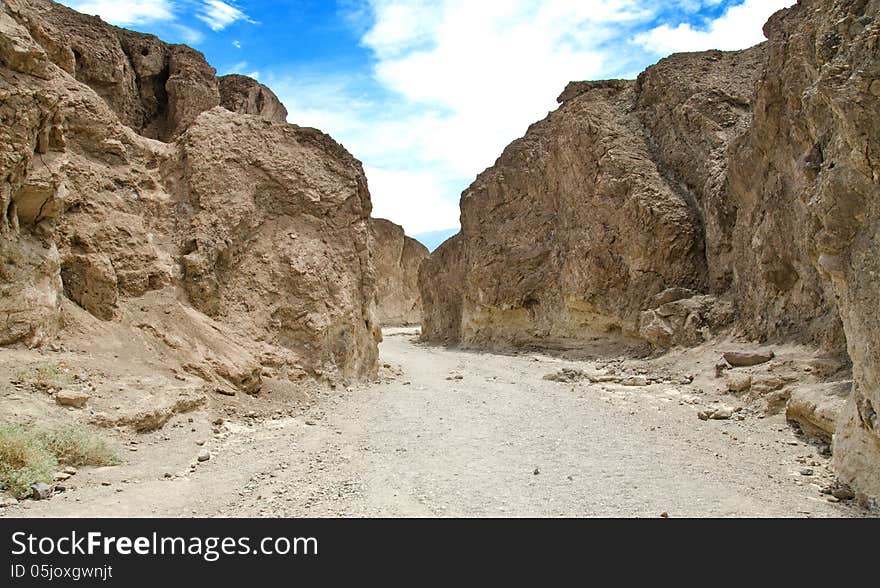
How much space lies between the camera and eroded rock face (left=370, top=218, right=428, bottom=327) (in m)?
44.0

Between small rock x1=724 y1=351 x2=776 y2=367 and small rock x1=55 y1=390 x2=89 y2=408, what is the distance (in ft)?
32.9

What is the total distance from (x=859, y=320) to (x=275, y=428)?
6.67 metres

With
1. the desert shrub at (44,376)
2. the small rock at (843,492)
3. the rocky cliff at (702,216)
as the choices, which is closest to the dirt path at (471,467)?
the small rock at (843,492)

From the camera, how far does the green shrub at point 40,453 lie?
461 centimetres

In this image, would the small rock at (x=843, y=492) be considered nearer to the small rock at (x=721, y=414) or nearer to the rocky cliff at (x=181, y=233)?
the small rock at (x=721, y=414)

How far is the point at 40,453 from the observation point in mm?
4953

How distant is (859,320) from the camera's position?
17.9 feet

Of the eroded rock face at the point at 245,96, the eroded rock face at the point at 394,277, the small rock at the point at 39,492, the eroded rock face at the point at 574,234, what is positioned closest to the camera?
the small rock at the point at 39,492

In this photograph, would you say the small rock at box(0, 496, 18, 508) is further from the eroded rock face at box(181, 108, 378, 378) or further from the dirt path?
the eroded rock face at box(181, 108, 378, 378)

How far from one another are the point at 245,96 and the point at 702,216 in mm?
15448

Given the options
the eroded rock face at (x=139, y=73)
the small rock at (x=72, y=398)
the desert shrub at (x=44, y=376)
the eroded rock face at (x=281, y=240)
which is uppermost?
the eroded rock face at (x=139, y=73)

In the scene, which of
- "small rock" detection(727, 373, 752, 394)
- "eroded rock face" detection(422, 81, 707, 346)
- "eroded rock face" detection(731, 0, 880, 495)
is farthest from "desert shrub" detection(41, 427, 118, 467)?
"eroded rock face" detection(422, 81, 707, 346)

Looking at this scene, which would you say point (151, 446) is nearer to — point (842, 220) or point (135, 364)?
point (135, 364)

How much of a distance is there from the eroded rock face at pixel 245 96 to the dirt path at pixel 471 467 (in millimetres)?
14175
